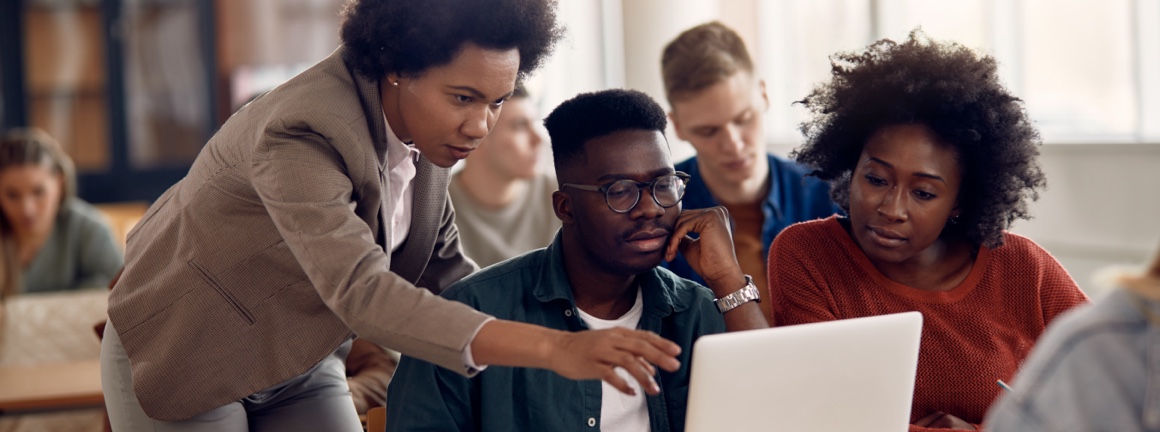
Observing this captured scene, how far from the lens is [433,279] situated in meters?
2.14

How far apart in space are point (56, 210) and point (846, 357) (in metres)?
4.20

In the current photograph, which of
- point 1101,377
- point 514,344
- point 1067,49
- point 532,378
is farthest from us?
point 1067,49

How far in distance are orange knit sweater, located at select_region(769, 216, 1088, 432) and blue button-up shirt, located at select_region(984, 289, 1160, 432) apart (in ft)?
3.17

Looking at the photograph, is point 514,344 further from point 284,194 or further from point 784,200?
point 784,200

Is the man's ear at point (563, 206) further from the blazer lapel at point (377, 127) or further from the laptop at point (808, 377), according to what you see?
the laptop at point (808, 377)

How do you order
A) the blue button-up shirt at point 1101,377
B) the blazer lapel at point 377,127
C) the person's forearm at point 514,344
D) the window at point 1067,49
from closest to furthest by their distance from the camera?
the blue button-up shirt at point 1101,377 → the person's forearm at point 514,344 → the blazer lapel at point 377,127 → the window at point 1067,49

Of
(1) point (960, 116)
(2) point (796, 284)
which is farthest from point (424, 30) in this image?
(1) point (960, 116)

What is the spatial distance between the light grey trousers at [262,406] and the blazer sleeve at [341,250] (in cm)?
42

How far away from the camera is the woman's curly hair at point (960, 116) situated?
201cm

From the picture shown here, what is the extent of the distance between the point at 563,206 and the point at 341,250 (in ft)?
1.72

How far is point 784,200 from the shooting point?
9.51 feet

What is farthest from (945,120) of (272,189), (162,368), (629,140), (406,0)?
(162,368)

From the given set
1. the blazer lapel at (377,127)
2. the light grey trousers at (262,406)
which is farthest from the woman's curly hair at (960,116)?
the light grey trousers at (262,406)

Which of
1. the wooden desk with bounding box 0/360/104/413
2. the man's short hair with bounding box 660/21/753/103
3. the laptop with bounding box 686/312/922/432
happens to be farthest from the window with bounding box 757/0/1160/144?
the wooden desk with bounding box 0/360/104/413
